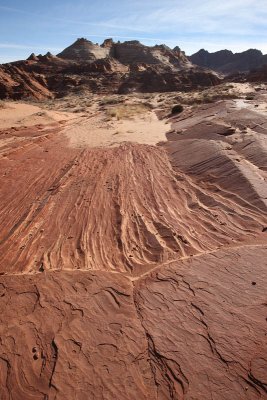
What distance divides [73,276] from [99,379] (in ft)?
7.07

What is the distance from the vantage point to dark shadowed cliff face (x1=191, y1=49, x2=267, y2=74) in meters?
117

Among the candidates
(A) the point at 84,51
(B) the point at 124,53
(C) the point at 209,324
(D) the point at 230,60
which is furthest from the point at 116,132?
(D) the point at 230,60

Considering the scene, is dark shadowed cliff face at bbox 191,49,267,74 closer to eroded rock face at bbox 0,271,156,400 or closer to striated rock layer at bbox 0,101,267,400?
striated rock layer at bbox 0,101,267,400

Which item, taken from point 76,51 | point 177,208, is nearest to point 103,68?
point 76,51

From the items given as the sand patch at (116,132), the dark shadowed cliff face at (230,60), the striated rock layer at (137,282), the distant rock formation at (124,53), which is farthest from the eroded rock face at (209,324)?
the dark shadowed cliff face at (230,60)

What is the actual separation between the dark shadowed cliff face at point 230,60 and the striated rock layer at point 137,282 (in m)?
118

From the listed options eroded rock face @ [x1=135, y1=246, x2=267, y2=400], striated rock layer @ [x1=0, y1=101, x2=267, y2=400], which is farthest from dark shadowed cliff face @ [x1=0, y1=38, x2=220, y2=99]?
eroded rock face @ [x1=135, y1=246, x2=267, y2=400]

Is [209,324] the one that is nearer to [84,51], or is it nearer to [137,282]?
[137,282]

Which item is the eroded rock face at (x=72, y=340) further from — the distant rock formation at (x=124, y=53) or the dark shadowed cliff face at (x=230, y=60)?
the dark shadowed cliff face at (x=230, y=60)

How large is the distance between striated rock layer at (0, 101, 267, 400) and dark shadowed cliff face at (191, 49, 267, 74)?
386 ft

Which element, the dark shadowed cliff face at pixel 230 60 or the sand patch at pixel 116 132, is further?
the dark shadowed cliff face at pixel 230 60

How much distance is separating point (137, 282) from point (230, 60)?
143956 millimetres

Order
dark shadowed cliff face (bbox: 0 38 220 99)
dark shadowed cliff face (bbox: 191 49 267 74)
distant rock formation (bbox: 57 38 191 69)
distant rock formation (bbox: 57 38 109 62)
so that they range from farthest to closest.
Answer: dark shadowed cliff face (bbox: 191 49 267 74)
distant rock formation (bbox: 57 38 191 69)
distant rock formation (bbox: 57 38 109 62)
dark shadowed cliff face (bbox: 0 38 220 99)

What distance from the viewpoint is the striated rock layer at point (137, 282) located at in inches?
156
